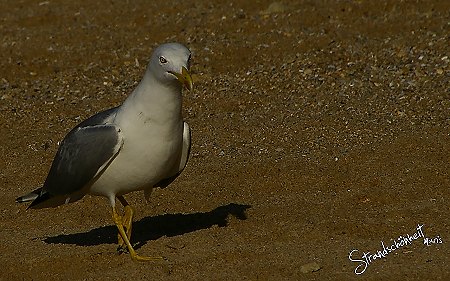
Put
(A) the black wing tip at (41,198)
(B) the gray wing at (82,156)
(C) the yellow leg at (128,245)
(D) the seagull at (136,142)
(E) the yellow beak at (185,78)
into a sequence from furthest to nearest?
(A) the black wing tip at (41,198)
(C) the yellow leg at (128,245)
(B) the gray wing at (82,156)
(D) the seagull at (136,142)
(E) the yellow beak at (185,78)

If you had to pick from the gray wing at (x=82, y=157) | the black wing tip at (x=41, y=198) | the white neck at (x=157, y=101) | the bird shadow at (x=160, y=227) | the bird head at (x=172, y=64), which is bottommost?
the bird shadow at (x=160, y=227)

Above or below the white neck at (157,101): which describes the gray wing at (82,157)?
below

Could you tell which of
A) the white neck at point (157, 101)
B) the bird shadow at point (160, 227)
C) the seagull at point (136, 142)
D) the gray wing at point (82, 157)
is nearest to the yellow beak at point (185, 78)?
the seagull at point (136, 142)

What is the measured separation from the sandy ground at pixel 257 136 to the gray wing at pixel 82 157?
1.43 ft

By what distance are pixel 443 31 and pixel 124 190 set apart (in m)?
6.92

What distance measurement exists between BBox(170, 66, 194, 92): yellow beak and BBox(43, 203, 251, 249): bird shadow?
1570 mm

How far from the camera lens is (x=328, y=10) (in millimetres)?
13727

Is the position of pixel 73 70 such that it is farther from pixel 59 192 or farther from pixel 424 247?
pixel 424 247

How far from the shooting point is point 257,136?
9.52m

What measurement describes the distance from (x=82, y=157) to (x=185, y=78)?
3.57 feet

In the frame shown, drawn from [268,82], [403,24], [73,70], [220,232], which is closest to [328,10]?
[403,24]

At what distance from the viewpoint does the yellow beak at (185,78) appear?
5.68 meters

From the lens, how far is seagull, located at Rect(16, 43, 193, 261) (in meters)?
5.95

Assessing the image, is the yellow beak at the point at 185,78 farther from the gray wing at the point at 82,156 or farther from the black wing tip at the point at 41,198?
the black wing tip at the point at 41,198
